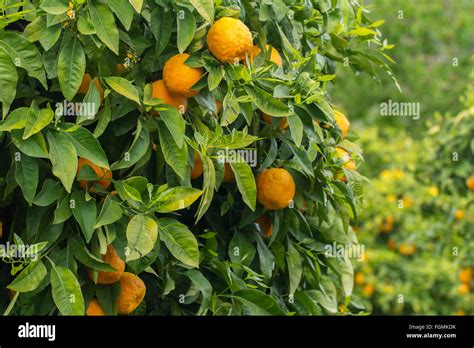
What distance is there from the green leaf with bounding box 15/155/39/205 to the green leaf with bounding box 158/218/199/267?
199 millimetres

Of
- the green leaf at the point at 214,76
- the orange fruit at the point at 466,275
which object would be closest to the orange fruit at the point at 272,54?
the green leaf at the point at 214,76

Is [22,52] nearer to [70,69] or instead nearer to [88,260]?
[70,69]

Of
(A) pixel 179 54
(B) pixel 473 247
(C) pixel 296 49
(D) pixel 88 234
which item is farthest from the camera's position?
(B) pixel 473 247

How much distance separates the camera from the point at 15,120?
3.89 feet

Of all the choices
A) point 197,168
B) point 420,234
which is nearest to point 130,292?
point 197,168

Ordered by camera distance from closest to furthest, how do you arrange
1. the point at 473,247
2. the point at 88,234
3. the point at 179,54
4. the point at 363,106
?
the point at 88,234 < the point at 179,54 < the point at 473,247 < the point at 363,106

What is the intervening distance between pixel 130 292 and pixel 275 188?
312 mm

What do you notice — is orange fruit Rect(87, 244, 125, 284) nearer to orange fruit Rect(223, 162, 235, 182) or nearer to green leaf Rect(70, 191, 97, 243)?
green leaf Rect(70, 191, 97, 243)

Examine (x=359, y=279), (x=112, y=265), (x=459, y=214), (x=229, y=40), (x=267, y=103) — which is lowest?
(x=359, y=279)

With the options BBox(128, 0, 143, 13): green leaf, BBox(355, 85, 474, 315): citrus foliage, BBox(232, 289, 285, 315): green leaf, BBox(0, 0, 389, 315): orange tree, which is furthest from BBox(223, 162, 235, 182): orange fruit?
BBox(355, 85, 474, 315): citrus foliage

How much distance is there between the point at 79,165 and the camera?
129cm
